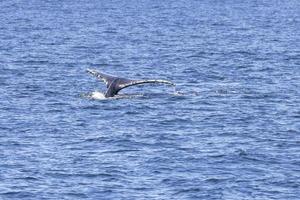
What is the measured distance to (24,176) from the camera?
2093 inches

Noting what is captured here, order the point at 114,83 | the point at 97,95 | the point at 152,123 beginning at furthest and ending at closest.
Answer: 1. the point at 97,95
2. the point at 114,83
3. the point at 152,123

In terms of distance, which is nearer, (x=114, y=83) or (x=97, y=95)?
(x=114, y=83)

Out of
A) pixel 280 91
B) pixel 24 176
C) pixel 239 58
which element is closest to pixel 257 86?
pixel 280 91

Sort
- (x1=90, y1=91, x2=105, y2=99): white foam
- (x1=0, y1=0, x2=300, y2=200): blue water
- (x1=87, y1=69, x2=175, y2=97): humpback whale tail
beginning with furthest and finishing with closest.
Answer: (x1=90, y1=91, x2=105, y2=99): white foam < (x1=87, y1=69, x2=175, y2=97): humpback whale tail < (x1=0, y1=0, x2=300, y2=200): blue water

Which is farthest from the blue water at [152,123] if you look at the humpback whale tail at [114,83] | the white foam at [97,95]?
the humpback whale tail at [114,83]

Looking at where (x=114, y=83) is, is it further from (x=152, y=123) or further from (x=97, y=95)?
(x=152, y=123)

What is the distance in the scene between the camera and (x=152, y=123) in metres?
66.6

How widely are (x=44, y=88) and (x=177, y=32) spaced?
216ft

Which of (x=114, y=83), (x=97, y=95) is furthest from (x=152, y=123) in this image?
(x=97, y=95)

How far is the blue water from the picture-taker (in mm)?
52250

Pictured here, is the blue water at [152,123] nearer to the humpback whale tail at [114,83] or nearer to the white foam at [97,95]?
the white foam at [97,95]

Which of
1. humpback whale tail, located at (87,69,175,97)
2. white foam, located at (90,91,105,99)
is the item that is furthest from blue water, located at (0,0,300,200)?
humpback whale tail, located at (87,69,175,97)

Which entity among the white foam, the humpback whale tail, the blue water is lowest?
the blue water

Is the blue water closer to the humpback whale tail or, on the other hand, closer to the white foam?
the white foam
